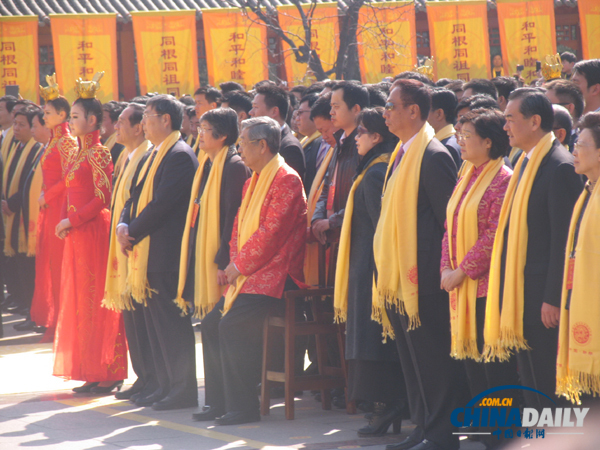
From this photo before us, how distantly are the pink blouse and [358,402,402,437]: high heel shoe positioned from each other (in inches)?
41.7

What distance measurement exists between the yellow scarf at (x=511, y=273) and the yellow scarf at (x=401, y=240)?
53 centimetres

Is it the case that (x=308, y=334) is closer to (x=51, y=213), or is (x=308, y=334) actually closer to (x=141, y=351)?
(x=141, y=351)

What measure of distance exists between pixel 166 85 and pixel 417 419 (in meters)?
10.9

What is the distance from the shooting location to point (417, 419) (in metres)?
4.21

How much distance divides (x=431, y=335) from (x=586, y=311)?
1035mm

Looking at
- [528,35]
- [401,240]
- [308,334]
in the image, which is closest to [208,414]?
[308,334]

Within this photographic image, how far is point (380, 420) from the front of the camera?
4586mm

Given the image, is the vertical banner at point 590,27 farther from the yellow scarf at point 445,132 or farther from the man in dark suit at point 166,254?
the man in dark suit at point 166,254

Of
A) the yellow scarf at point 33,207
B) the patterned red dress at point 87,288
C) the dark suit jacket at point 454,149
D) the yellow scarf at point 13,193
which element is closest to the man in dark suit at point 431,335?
the dark suit jacket at point 454,149

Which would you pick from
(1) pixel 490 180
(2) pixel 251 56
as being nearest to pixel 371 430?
(1) pixel 490 180

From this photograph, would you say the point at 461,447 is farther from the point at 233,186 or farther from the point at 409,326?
the point at 233,186

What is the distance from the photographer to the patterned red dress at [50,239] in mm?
7312

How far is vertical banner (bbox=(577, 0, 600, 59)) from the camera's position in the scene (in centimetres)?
1412

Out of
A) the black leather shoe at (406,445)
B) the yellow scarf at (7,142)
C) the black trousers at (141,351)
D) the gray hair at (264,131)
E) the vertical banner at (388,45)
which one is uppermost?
the vertical banner at (388,45)
